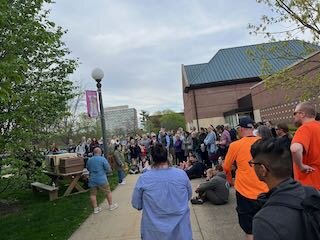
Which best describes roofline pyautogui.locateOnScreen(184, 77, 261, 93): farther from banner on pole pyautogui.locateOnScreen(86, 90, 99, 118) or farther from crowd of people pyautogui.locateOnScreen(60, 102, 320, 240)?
crowd of people pyautogui.locateOnScreen(60, 102, 320, 240)

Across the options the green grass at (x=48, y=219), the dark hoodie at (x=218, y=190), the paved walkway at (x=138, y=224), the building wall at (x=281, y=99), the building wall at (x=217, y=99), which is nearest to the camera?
the paved walkway at (x=138, y=224)

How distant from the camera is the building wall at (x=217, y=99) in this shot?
4772 centimetres

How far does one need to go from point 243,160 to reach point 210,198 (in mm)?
4797

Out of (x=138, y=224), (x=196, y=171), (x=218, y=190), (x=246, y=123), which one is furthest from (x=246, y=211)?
(x=196, y=171)

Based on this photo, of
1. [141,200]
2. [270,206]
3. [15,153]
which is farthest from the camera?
[15,153]

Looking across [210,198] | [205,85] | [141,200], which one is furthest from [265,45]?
[205,85]

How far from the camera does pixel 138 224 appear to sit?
9.02 metres

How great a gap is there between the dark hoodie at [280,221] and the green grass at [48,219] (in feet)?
23.3

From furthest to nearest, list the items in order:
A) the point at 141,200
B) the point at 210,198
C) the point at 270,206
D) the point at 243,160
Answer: the point at 210,198 < the point at 243,160 < the point at 141,200 < the point at 270,206

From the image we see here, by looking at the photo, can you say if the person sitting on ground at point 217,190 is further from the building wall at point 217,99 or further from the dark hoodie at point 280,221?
the building wall at point 217,99

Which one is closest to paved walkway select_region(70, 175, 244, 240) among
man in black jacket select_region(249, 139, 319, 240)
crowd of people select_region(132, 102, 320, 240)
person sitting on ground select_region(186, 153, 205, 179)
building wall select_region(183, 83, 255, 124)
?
crowd of people select_region(132, 102, 320, 240)

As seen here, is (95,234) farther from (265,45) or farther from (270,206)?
(265,45)

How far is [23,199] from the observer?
1552cm

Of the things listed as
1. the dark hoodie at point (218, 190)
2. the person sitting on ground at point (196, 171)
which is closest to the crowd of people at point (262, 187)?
the dark hoodie at point (218, 190)
